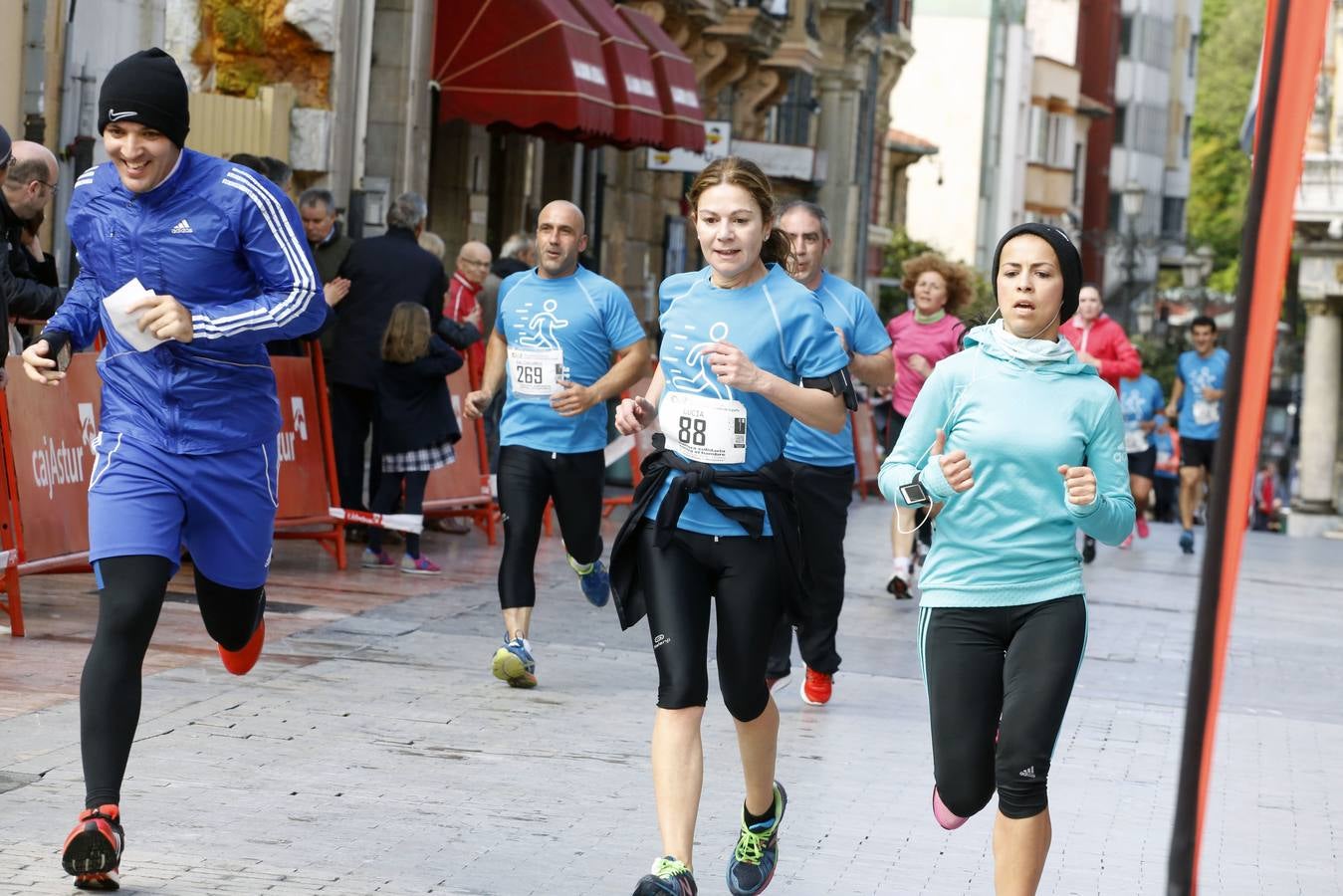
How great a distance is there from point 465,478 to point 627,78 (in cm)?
730

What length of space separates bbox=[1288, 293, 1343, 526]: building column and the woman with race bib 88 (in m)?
30.0

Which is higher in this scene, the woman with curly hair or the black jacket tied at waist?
the woman with curly hair

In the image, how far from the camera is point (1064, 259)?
5.19m

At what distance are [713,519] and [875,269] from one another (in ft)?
135

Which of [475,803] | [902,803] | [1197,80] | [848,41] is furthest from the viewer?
[1197,80]

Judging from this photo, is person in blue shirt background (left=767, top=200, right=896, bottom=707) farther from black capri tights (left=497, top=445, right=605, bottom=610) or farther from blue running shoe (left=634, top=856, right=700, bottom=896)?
blue running shoe (left=634, top=856, right=700, bottom=896)

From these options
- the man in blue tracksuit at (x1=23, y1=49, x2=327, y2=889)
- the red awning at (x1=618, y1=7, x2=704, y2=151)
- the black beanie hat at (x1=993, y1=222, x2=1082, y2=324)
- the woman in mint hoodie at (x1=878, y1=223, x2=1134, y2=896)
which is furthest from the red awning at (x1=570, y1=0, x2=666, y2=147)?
the woman in mint hoodie at (x1=878, y1=223, x2=1134, y2=896)

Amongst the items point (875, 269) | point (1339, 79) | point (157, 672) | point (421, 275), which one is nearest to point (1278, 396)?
point (875, 269)

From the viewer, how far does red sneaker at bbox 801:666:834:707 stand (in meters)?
9.12

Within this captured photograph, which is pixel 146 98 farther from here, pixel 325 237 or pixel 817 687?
pixel 325 237

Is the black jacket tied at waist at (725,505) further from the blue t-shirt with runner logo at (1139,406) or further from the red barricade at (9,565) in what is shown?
the blue t-shirt with runner logo at (1139,406)

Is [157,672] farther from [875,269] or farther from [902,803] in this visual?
[875,269]

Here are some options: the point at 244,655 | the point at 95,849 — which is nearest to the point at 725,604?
the point at 244,655

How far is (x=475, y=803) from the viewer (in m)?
6.69
